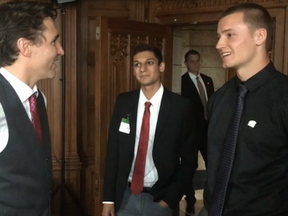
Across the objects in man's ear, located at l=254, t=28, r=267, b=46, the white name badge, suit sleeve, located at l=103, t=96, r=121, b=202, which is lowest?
suit sleeve, located at l=103, t=96, r=121, b=202

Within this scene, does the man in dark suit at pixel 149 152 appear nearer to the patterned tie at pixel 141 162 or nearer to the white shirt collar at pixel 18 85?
the patterned tie at pixel 141 162

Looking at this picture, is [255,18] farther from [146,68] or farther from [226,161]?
[146,68]

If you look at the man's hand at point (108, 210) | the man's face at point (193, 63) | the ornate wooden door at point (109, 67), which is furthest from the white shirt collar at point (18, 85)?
the man's face at point (193, 63)

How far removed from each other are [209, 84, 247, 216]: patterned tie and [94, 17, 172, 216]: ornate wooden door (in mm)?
1243

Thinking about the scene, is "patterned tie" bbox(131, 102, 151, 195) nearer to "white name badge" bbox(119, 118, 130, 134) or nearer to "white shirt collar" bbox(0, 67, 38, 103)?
"white name badge" bbox(119, 118, 130, 134)

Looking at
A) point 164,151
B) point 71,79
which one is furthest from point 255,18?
point 71,79

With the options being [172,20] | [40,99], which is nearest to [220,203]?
[40,99]

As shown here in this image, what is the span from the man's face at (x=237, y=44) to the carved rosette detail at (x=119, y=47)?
1.30 metres

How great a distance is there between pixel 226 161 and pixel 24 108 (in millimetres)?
800

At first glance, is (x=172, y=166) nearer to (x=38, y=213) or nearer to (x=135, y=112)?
(x=135, y=112)

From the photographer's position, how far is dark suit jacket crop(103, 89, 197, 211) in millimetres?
2189

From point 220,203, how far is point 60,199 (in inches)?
85.3

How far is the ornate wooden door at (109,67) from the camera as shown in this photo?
264 centimetres

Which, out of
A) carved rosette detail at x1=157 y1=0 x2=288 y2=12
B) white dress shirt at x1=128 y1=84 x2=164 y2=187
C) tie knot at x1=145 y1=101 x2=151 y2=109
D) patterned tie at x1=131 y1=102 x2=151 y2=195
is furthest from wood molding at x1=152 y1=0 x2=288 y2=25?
patterned tie at x1=131 y1=102 x2=151 y2=195
